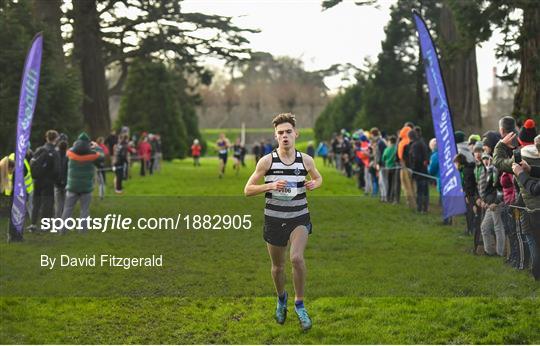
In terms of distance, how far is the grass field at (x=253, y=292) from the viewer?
802 cm

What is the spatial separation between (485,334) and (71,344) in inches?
157

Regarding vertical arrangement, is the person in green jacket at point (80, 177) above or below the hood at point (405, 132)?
below

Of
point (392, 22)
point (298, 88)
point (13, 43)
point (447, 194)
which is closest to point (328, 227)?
point (447, 194)

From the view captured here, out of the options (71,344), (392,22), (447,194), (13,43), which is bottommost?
(71,344)

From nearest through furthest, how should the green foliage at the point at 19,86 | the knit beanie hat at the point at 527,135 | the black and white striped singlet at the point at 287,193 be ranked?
1. the black and white striped singlet at the point at 287,193
2. the knit beanie hat at the point at 527,135
3. the green foliage at the point at 19,86

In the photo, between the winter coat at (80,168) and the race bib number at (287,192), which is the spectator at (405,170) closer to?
the winter coat at (80,168)

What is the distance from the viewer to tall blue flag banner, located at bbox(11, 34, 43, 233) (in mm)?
12656

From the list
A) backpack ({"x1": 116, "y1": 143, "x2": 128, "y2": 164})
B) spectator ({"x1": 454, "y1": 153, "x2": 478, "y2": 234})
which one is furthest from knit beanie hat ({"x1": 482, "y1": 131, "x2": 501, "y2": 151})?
backpack ({"x1": 116, "y1": 143, "x2": 128, "y2": 164})

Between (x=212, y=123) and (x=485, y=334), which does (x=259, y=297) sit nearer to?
(x=485, y=334)

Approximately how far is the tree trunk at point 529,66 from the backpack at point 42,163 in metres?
9.64

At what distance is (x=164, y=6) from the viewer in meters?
30.5

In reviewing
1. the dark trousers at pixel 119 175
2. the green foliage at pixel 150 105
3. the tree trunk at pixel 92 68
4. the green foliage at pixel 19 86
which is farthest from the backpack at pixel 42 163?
the green foliage at pixel 150 105

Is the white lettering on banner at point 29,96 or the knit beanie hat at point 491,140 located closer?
the knit beanie hat at point 491,140

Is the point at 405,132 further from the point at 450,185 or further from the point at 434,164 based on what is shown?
the point at 450,185
